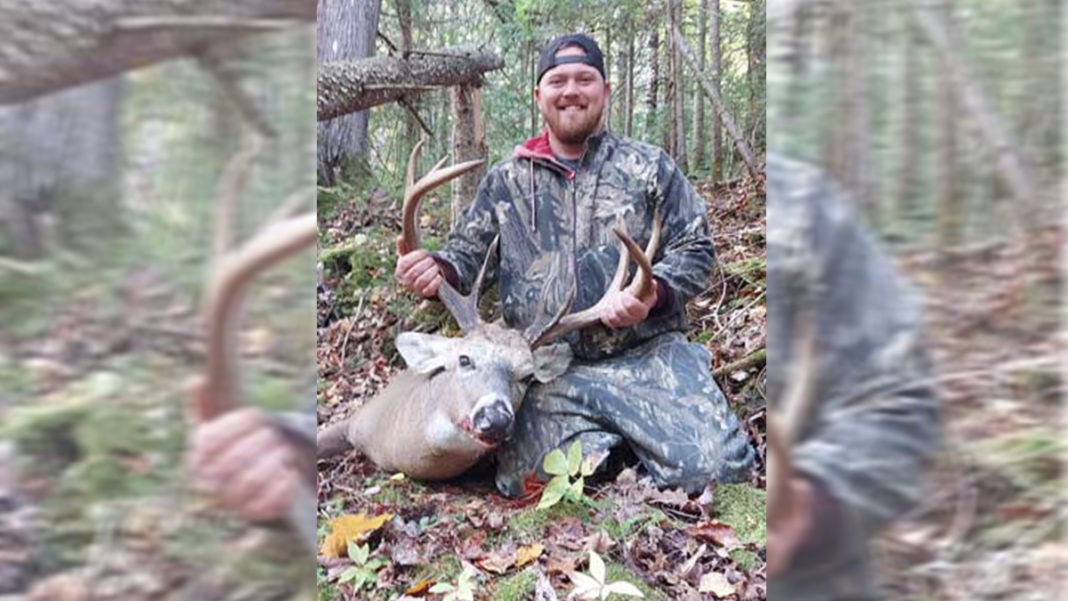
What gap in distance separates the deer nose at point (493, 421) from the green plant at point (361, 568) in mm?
862

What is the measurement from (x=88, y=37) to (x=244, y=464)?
1.49 ft

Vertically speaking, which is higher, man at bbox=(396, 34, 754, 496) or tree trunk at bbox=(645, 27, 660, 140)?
tree trunk at bbox=(645, 27, 660, 140)

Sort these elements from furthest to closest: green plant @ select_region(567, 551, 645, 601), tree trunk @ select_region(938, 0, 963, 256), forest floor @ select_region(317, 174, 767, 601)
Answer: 1. forest floor @ select_region(317, 174, 767, 601)
2. green plant @ select_region(567, 551, 645, 601)
3. tree trunk @ select_region(938, 0, 963, 256)

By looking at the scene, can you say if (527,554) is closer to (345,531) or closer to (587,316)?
(345,531)

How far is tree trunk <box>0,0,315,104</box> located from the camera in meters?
0.90

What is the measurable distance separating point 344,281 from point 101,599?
214 inches

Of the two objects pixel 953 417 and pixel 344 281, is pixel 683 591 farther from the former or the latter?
pixel 344 281

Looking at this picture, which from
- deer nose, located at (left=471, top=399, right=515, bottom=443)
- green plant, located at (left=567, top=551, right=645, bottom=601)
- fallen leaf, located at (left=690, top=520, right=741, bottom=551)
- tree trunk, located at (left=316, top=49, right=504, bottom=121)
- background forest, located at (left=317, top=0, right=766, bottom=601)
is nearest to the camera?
green plant, located at (left=567, top=551, right=645, bottom=601)

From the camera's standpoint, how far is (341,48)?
6871 mm

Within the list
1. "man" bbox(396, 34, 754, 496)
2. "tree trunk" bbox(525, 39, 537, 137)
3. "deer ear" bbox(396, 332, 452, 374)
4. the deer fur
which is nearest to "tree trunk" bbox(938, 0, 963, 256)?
the deer fur

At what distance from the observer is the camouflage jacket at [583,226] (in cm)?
436

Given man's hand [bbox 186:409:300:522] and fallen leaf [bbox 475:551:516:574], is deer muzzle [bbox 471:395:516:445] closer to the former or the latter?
fallen leaf [bbox 475:551:516:574]

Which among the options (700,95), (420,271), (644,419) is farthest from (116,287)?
(700,95)

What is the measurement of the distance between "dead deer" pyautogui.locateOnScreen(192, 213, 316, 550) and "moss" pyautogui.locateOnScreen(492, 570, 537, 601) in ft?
6.32
